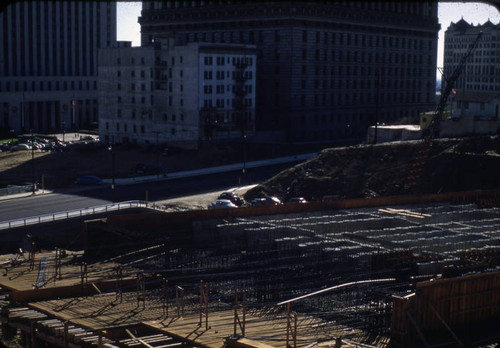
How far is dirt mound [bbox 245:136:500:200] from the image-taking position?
42844mm

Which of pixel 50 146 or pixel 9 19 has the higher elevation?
pixel 9 19

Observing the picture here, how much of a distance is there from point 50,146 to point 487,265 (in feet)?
169

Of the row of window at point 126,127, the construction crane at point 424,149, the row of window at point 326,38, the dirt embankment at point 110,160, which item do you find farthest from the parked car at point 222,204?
the row of window at point 126,127

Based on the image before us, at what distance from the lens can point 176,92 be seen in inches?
2564

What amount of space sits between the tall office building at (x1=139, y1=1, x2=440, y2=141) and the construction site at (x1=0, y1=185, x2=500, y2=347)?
3904 centimetres

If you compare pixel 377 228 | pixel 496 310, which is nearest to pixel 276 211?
pixel 377 228

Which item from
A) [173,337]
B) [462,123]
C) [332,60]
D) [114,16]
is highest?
[114,16]

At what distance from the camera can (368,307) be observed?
19.2 metres

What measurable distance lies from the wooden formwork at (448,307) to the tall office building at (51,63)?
54.8 meters

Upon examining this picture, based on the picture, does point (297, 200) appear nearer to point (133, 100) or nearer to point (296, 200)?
point (296, 200)

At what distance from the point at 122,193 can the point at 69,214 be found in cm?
845

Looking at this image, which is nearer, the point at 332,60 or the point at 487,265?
the point at 487,265

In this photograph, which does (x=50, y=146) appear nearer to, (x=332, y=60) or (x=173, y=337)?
(x=332, y=60)

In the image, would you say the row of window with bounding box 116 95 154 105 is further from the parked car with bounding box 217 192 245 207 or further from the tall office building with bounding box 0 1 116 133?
the parked car with bounding box 217 192 245 207
